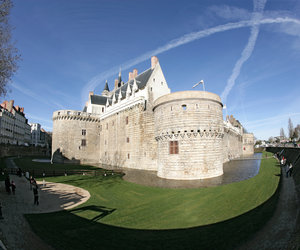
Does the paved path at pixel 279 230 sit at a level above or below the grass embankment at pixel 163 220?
above

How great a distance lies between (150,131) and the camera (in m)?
28.9

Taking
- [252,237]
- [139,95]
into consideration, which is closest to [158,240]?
[252,237]

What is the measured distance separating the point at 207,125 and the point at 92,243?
16587mm

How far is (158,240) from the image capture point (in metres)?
7.35

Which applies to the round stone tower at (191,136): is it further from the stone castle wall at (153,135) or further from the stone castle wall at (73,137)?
the stone castle wall at (73,137)

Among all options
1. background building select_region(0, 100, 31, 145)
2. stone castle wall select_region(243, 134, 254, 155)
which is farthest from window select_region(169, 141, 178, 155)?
stone castle wall select_region(243, 134, 254, 155)

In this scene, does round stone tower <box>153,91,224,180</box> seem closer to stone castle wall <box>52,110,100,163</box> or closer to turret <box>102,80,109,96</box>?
stone castle wall <box>52,110,100,163</box>

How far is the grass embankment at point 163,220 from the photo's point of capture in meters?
7.14

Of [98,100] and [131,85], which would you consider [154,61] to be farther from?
[98,100]

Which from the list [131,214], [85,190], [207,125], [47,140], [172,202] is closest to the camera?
[131,214]

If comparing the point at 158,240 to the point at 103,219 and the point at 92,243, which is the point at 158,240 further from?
the point at 103,219

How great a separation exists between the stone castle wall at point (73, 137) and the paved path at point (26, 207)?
935 inches

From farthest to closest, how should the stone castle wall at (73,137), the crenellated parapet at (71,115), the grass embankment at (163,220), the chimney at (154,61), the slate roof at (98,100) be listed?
the slate roof at (98,100)
the crenellated parapet at (71,115)
the stone castle wall at (73,137)
the chimney at (154,61)
the grass embankment at (163,220)

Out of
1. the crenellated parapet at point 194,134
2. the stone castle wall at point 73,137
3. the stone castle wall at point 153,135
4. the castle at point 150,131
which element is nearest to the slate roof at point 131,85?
the castle at point 150,131
